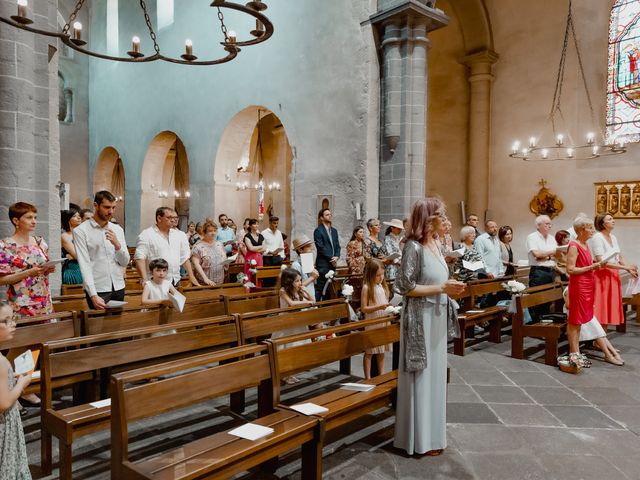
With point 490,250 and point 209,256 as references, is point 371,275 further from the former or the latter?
point 490,250

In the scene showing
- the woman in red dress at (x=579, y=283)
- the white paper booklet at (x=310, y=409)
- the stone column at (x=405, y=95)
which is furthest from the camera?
the stone column at (x=405, y=95)

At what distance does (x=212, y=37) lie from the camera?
1316 cm

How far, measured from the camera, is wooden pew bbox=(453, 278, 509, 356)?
6059mm

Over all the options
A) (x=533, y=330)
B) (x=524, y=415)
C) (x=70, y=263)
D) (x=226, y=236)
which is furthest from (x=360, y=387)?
(x=226, y=236)

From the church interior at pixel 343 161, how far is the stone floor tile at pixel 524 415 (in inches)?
1.0

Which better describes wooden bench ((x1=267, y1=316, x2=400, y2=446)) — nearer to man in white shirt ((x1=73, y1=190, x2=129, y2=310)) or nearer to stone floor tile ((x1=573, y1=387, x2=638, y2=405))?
man in white shirt ((x1=73, y1=190, x2=129, y2=310))

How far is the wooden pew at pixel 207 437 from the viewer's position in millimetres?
2344

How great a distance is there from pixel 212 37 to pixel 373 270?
10.6 m

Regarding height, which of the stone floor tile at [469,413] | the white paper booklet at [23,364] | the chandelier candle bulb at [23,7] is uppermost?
the chandelier candle bulb at [23,7]

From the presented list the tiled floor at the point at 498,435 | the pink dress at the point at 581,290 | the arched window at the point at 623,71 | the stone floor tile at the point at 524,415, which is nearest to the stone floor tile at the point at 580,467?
the tiled floor at the point at 498,435

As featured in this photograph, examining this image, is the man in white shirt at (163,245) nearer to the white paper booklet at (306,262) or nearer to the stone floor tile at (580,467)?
the white paper booklet at (306,262)

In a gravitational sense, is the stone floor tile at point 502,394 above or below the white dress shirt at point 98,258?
below

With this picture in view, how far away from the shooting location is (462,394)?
4.69 m

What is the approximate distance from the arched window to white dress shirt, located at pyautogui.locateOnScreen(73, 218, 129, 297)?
10334mm
